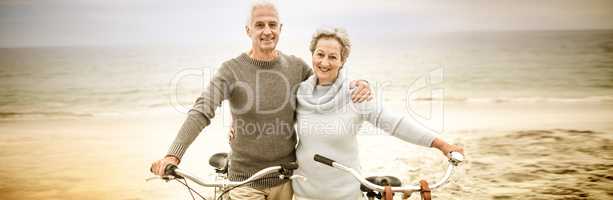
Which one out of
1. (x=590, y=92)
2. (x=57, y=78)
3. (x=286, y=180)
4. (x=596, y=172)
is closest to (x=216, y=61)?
(x=57, y=78)

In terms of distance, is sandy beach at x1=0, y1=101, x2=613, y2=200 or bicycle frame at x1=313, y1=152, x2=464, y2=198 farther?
sandy beach at x1=0, y1=101, x2=613, y2=200

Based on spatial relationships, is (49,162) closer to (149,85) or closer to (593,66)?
(149,85)

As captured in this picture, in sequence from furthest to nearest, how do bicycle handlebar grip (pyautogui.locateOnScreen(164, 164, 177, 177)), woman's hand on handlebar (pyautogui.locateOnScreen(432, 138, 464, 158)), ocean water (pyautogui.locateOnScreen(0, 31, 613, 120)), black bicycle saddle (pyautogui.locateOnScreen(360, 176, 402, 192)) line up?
ocean water (pyautogui.locateOnScreen(0, 31, 613, 120))
woman's hand on handlebar (pyautogui.locateOnScreen(432, 138, 464, 158))
black bicycle saddle (pyautogui.locateOnScreen(360, 176, 402, 192))
bicycle handlebar grip (pyautogui.locateOnScreen(164, 164, 177, 177))

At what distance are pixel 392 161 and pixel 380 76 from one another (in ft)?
61.6

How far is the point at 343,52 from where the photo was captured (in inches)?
77.0

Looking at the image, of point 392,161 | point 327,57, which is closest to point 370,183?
point 327,57

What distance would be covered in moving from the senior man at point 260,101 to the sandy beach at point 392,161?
2.64 meters

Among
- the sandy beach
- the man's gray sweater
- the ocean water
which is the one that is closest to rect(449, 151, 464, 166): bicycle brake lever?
the man's gray sweater

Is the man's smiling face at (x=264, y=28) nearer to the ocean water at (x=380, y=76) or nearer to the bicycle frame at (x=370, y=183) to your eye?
the bicycle frame at (x=370, y=183)

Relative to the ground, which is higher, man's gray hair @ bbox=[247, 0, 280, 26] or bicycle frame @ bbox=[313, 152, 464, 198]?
man's gray hair @ bbox=[247, 0, 280, 26]

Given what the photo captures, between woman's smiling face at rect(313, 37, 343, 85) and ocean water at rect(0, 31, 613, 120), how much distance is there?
11.6 meters

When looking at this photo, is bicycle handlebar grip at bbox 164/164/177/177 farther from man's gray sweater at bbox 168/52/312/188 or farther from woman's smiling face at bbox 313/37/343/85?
woman's smiling face at bbox 313/37/343/85

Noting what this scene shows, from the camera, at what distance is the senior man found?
1.99 m

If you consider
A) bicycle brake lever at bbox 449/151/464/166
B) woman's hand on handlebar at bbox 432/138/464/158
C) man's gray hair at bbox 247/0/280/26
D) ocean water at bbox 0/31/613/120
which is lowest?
bicycle brake lever at bbox 449/151/464/166
